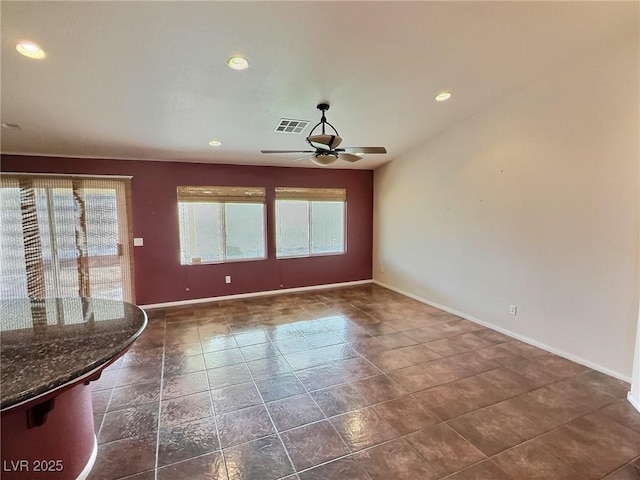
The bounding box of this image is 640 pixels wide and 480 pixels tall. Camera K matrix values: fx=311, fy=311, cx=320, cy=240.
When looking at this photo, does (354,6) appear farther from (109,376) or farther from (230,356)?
(109,376)

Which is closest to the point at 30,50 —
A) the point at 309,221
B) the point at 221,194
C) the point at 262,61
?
the point at 262,61

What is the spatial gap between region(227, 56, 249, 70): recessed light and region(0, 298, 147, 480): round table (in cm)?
206

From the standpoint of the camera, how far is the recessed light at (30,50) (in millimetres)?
2213

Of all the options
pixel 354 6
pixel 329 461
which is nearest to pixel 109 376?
pixel 329 461

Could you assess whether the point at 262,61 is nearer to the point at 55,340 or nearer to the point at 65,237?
the point at 55,340

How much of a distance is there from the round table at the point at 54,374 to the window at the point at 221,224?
3272 millimetres

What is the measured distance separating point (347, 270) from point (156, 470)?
16.3 ft

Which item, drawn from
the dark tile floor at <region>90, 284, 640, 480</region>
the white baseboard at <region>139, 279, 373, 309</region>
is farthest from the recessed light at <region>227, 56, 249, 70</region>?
the white baseboard at <region>139, 279, 373, 309</region>

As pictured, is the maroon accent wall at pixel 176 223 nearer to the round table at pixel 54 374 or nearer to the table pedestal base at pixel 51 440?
the round table at pixel 54 374

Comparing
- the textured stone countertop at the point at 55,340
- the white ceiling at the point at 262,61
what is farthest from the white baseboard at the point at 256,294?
the textured stone countertop at the point at 55,340

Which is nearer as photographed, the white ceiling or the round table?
the round table

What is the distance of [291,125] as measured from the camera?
3924 millimetres

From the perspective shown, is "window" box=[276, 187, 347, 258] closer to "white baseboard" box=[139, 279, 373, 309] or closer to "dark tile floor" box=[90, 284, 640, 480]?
"white baseboard" box=[139, 279, 373, 309]

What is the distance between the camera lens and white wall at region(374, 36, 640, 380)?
112 inches
